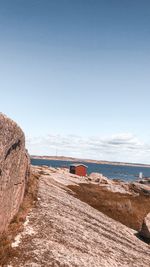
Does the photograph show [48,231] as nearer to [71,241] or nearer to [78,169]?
[71,241]

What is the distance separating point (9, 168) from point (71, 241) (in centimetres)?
669

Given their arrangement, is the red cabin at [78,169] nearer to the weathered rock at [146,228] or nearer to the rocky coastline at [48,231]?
the rocky coastline at [48,231]

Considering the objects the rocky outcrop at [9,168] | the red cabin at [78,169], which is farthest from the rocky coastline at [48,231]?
the red cabin at [78,169]

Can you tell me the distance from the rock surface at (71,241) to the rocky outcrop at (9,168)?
5.01 ft

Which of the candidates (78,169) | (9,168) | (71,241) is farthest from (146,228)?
(78,169)

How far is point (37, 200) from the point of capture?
29.6 m

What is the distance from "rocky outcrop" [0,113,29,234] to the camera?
730 inches

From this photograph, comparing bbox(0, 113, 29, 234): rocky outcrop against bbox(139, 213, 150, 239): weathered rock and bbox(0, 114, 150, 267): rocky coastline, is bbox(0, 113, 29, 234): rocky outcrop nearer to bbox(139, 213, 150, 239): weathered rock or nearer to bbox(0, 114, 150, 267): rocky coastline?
bbox(0, 114, 150, 267): rocky coastline

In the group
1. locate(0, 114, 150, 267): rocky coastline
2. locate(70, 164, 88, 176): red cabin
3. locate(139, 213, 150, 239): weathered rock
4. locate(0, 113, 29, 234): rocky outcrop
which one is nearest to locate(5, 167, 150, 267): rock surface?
locate(0, 114, 150, 267): rocky coastline

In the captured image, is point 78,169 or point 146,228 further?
point 78,169

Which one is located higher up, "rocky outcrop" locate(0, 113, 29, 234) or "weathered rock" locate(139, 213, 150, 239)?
"rocky outcrop" locate(0, 113, 29, 234)

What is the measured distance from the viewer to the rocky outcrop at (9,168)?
730 inches

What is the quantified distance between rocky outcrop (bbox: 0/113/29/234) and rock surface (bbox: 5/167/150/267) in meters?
1.53

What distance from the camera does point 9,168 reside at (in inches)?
797
